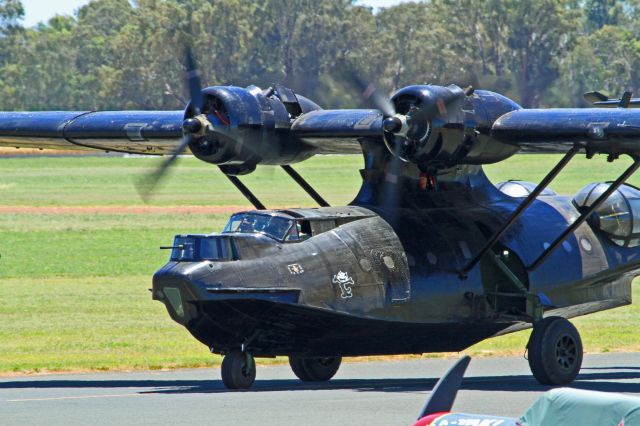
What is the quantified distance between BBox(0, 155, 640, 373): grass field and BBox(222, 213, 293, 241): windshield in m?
3.01

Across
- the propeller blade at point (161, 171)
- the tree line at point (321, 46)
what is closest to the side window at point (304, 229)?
the propeller blade at point (161, 171)

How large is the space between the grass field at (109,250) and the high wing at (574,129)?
4679 millimetres

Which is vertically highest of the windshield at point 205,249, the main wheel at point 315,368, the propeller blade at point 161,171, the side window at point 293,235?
the propeller blade at point 161,171

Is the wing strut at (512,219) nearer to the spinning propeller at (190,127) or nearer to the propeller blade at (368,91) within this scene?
the propeller blade at (368,91)

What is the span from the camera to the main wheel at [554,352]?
23.2 m

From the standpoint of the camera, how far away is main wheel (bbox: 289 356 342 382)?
24391 mm

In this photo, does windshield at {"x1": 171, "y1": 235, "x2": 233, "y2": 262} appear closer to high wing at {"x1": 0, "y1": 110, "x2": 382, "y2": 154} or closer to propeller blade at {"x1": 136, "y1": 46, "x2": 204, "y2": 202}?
propeller blade at {"x1": 136, "y1": 46, "x2": 204, "y2": 202}

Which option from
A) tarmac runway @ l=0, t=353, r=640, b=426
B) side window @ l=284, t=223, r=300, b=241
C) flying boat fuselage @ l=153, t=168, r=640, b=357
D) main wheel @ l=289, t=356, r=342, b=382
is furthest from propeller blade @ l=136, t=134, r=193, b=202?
main wheel @ l=289, t=356, r=342, b=382

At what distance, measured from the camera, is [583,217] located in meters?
23.7

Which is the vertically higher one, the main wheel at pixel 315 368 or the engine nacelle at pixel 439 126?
the engine nacelle at pixel 439 126

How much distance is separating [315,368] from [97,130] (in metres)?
6.18

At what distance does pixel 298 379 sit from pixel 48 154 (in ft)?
302

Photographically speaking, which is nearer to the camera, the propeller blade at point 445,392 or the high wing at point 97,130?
the propeller blade at point 445,392

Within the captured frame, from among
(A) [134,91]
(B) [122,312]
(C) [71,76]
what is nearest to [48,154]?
(A) [134,91]
